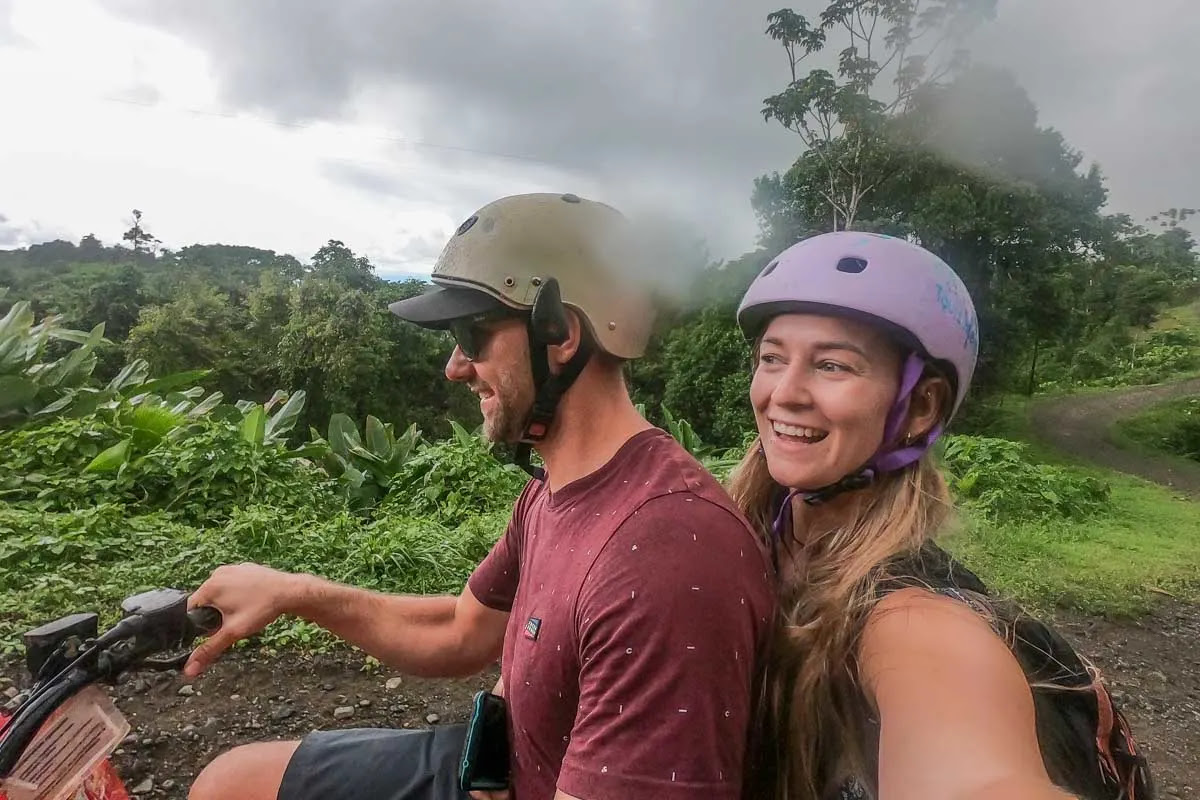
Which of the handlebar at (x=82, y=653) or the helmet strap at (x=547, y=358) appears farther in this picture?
the helmet strap at (x=547, y=358)

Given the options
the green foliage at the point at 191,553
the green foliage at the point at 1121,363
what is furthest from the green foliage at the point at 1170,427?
the green foliage at the point at 191,553

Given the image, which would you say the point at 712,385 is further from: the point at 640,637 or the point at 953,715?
the point at 953,715

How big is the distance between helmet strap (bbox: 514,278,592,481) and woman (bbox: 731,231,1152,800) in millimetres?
367

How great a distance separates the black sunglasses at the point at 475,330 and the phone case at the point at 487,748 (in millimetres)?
675

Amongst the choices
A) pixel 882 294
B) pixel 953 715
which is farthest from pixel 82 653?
pixel 882 294

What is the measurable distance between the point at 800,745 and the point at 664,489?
452mm

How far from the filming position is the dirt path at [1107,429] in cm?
1453

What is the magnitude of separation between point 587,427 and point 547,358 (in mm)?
161

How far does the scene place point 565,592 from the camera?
1350 millimetres

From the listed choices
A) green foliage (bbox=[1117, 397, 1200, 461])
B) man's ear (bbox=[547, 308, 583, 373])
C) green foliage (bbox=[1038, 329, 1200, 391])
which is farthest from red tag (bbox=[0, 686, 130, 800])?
green foliage (bbox=[1038, 329, 1200, 391])

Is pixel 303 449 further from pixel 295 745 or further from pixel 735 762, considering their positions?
pixel 735 762

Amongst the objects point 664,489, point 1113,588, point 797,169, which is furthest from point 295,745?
point 797,169

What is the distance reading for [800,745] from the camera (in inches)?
49.5

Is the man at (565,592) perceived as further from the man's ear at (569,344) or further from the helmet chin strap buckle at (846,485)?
the helmet chin strap buckle at (846,485)
